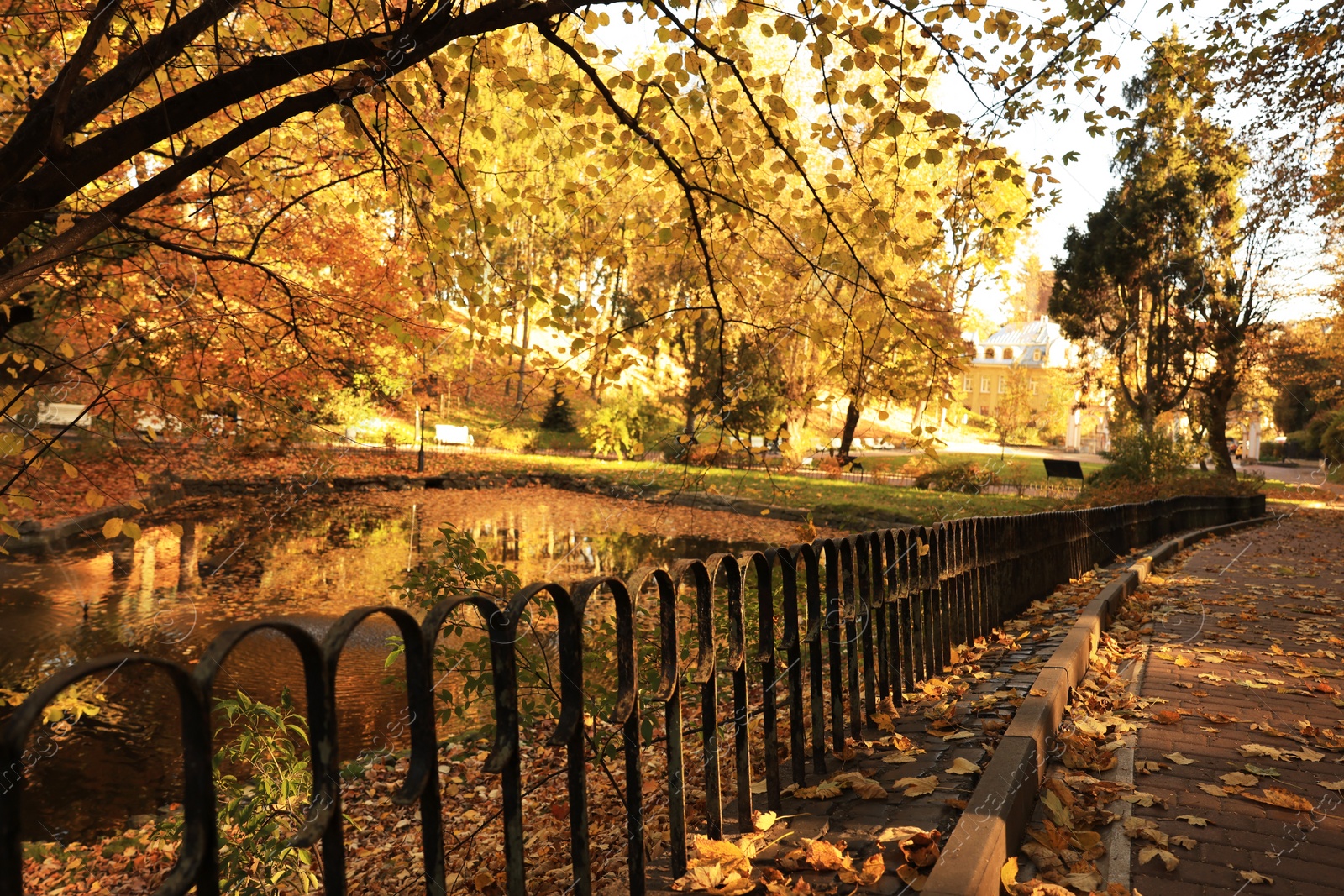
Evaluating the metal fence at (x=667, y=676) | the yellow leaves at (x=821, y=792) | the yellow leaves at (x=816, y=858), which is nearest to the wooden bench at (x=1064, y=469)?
the metal fence at (x=667, y=676)

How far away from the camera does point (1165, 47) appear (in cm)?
587

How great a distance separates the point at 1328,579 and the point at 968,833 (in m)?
9.88

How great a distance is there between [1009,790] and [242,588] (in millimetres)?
11654

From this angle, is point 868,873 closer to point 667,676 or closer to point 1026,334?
point 667,676

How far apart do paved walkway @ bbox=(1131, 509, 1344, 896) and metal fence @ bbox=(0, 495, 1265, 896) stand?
3.88ft

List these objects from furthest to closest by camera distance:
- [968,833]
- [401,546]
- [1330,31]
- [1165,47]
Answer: [401,546], [1330,31], [1165,47], [968,833]

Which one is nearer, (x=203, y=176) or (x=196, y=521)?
(x=203, y=176)

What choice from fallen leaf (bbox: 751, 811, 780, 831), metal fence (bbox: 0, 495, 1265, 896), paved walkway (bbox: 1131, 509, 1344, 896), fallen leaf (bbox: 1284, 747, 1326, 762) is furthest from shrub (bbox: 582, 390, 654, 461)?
fallen leaf (bbox: 751, 811, 780, 831)

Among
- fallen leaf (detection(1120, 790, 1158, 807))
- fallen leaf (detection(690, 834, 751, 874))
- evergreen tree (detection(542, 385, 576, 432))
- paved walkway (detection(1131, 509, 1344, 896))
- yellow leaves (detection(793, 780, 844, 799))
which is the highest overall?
evergreen tree (detection(542, 385, 576, 432))

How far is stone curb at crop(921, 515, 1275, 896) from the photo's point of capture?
2438mm

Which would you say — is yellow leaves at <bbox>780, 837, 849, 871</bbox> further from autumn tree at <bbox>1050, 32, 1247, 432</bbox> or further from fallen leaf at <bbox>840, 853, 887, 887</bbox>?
autumn tree at <bbox>1050, 32, 1247, 432</bbox>

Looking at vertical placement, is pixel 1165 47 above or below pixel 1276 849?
above

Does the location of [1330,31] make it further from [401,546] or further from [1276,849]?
[401,546]

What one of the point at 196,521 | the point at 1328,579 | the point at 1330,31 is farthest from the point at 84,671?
the point at 196,521
